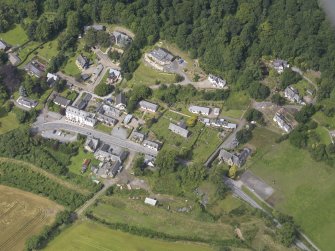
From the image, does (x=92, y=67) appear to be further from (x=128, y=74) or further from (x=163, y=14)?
(x=163, y=14)

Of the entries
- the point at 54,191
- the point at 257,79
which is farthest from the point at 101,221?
the point at 257,79

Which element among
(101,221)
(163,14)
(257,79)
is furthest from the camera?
(163,14)

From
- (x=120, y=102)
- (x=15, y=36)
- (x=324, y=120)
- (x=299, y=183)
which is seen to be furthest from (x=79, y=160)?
(x=324, y=120)

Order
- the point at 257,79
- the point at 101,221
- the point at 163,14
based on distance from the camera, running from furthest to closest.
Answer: the point at 163,14, the point at 257,79, the point at 101,221

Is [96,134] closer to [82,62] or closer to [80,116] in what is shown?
[80,116]

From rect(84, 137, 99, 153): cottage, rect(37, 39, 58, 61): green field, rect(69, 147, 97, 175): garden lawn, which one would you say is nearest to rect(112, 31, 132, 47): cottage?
rect(37, 39, 58, 61): green field

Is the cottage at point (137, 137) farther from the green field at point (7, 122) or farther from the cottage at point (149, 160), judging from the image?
the green field at point (7, 122)
